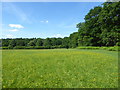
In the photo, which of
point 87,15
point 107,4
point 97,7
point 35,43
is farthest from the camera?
point 35,43

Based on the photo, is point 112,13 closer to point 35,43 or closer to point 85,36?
point 85,36

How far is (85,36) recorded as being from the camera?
36.9 metres

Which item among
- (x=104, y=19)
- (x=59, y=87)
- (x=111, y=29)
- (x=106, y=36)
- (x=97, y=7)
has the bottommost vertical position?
(x=59, y=87)

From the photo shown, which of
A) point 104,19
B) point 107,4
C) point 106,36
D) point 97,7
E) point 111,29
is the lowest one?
point 106,36

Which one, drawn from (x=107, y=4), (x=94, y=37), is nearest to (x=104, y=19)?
(x=107, y=4)

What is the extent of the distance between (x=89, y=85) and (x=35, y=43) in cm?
6891

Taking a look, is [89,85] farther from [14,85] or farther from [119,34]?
[119,34]

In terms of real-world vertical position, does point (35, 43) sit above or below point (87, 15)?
below

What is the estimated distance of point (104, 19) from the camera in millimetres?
25969

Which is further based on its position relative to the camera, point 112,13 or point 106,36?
point 106,36

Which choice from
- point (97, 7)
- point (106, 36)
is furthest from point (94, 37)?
point (97, 7)

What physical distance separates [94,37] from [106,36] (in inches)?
384

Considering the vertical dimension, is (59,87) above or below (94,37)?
below

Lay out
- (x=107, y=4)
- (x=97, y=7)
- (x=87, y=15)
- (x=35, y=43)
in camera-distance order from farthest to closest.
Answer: (x=35, y=43), (x=87, y=15), (x=97, y=7), (x=107, y=4)
